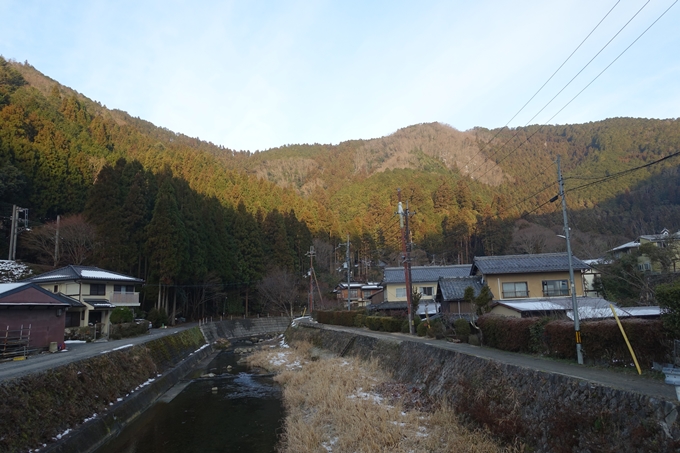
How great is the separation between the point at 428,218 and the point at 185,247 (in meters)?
40.2

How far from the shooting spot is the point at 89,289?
26.2m

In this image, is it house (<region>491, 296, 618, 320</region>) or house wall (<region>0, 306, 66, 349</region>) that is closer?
house wall (<region>0, 306, 66, 349</region>)

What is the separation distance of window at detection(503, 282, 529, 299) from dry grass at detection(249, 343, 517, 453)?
14.2m

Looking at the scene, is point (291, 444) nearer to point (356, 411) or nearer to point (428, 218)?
point (356, 411)

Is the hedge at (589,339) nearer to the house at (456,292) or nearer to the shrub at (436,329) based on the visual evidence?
the shrub at (436,329)

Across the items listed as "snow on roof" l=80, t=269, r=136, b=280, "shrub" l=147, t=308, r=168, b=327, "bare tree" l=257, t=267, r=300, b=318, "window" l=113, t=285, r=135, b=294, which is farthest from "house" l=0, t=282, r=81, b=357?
"bare tree" l=257, t=267, r=300, b=318

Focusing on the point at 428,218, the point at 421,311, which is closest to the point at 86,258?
the point at 421,311

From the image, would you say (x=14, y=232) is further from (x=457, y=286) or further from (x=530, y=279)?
(x=530, y=279)

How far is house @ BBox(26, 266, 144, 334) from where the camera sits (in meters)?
25.1

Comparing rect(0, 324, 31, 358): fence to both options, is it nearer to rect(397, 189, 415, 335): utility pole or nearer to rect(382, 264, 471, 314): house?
rect(397, 189, 415, 335): utility pole

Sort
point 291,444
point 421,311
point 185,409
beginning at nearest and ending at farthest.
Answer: point 291,444 < point 185,409 < point 421,311

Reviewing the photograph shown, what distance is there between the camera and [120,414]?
12.0m

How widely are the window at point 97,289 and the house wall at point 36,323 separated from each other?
7.89m

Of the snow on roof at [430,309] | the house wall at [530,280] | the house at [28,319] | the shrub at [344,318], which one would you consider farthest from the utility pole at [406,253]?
the house at [28,319]
